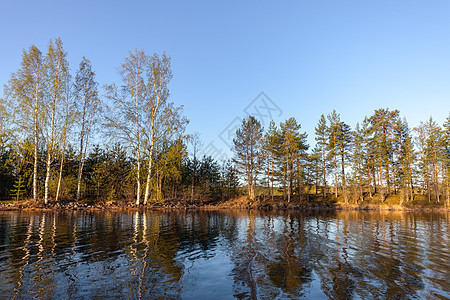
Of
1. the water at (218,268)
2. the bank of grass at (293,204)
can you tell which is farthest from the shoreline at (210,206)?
the water at (218,268)

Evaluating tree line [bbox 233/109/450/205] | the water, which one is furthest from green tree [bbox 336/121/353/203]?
the water

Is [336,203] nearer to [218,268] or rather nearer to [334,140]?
[334,140]

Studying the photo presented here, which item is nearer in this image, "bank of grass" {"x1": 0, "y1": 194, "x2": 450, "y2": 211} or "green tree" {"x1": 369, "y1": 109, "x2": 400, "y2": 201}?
"bank of grass" {"x1": 0, "y1": 194, "x2": 450, "y2": 211}

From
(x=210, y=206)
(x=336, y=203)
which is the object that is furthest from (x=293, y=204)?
(x=210, y=206)

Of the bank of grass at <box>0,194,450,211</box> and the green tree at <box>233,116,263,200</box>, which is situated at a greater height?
the green tree at <box>233,116,263,200</box>

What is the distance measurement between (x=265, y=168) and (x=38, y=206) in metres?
37.3

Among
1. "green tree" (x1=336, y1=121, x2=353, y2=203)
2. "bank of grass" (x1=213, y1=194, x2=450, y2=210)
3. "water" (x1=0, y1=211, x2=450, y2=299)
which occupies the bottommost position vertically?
"bank of grass" (x1=213, y1=194, x2=450, y2=210)

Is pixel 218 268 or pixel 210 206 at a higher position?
pixel 218 268

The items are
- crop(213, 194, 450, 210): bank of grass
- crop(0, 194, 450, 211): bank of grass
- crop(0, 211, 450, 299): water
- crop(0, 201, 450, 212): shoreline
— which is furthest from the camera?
crop(213, 194, 450, 210): bank of grass

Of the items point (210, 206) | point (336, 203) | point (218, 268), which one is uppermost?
point (218, 268)

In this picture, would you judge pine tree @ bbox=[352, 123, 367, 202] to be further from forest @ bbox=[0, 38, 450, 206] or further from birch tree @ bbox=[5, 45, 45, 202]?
birch tree @ bbox=[5, 45, 45, 202]

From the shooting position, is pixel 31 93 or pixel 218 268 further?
pixel 31 93

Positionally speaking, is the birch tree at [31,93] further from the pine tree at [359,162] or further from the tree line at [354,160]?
the pine tree at [359,162]

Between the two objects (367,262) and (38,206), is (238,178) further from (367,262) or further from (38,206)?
(367,262)
